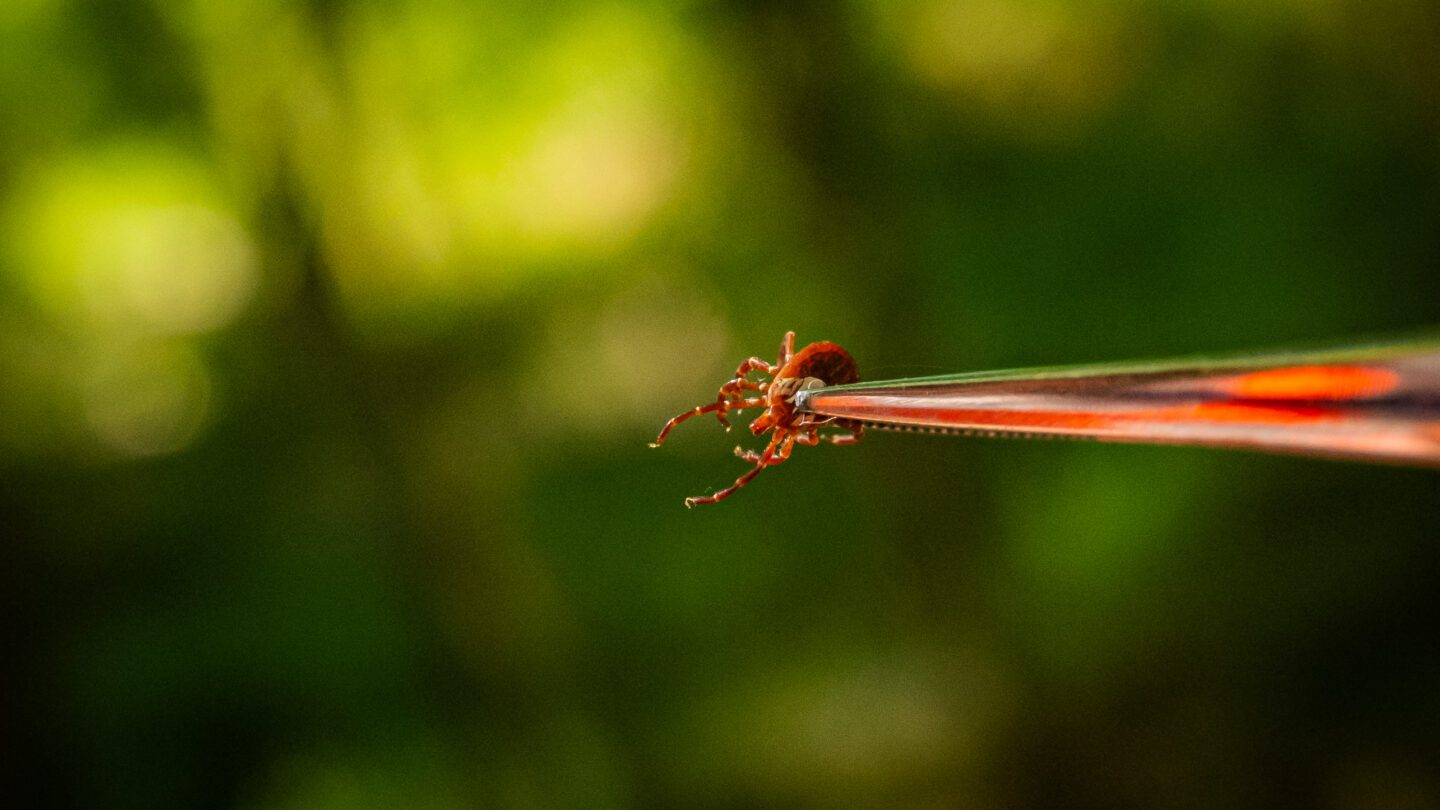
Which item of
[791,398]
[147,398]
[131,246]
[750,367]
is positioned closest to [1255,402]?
[791,398]

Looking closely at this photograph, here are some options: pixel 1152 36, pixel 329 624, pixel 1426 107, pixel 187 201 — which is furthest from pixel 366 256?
pixel 1426 107

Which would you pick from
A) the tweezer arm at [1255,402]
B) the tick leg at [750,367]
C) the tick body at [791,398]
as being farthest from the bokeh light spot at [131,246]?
the tweezer arm at [1255,402]

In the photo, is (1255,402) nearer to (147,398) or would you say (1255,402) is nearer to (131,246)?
(131,246)

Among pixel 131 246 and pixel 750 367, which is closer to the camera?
pixel 750 367

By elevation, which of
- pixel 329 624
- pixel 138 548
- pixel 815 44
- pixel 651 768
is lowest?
pixel 651 768

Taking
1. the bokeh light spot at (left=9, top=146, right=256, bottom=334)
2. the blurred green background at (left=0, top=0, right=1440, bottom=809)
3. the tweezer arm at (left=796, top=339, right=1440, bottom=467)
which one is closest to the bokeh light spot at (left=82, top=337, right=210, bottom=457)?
the blurred green background at (left=0, top=0, right=1440, bottom=809)

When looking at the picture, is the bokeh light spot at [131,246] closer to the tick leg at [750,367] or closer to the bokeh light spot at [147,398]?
the bokeh light spot at [147,398]

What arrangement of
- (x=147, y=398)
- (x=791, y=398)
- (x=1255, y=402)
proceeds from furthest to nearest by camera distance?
(x=147, y=398), (x=791, y=398), (x=1255, y=402)

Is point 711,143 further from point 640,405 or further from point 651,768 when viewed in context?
point 651,768
